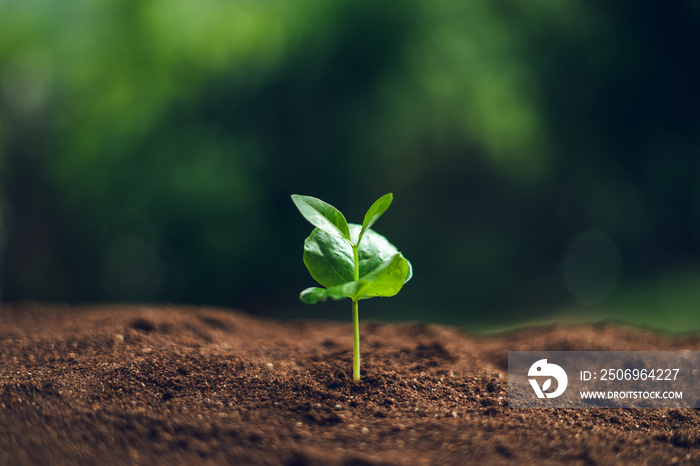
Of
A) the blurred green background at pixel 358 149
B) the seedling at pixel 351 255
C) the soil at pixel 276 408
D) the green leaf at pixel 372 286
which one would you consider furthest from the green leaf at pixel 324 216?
the blurred green background at pixel 358 149

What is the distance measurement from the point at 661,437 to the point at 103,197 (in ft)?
8.99

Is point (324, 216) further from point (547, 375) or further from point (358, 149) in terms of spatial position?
point (358, 149)

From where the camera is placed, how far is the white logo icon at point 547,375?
97 centimetres

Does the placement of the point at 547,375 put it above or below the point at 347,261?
below

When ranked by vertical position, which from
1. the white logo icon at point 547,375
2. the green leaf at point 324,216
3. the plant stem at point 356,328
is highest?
the green leaf at point 324,216

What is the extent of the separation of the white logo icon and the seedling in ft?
1.14

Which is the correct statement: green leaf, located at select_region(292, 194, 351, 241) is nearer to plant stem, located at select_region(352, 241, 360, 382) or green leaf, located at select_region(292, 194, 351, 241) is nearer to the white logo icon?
plant stem, located at select_region(352, 241, 360, 382)

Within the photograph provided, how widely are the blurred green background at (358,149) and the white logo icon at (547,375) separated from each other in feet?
4.92

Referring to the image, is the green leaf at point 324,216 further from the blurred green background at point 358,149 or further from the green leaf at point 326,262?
the blurred green background at point 358,149

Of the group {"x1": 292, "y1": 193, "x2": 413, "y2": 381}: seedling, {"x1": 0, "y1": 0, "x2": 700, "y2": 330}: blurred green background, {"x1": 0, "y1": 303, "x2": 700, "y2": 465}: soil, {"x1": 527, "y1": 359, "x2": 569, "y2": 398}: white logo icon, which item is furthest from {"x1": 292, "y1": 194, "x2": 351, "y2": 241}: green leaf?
{"x1": 0, "y1": 0, "x2": 700, "y2": 330}: blurred green background

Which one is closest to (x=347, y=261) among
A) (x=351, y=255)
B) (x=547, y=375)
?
(x=351, y=255)

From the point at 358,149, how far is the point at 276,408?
194cm

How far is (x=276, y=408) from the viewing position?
0.83 m

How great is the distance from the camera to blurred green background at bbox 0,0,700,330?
8.60 feet
